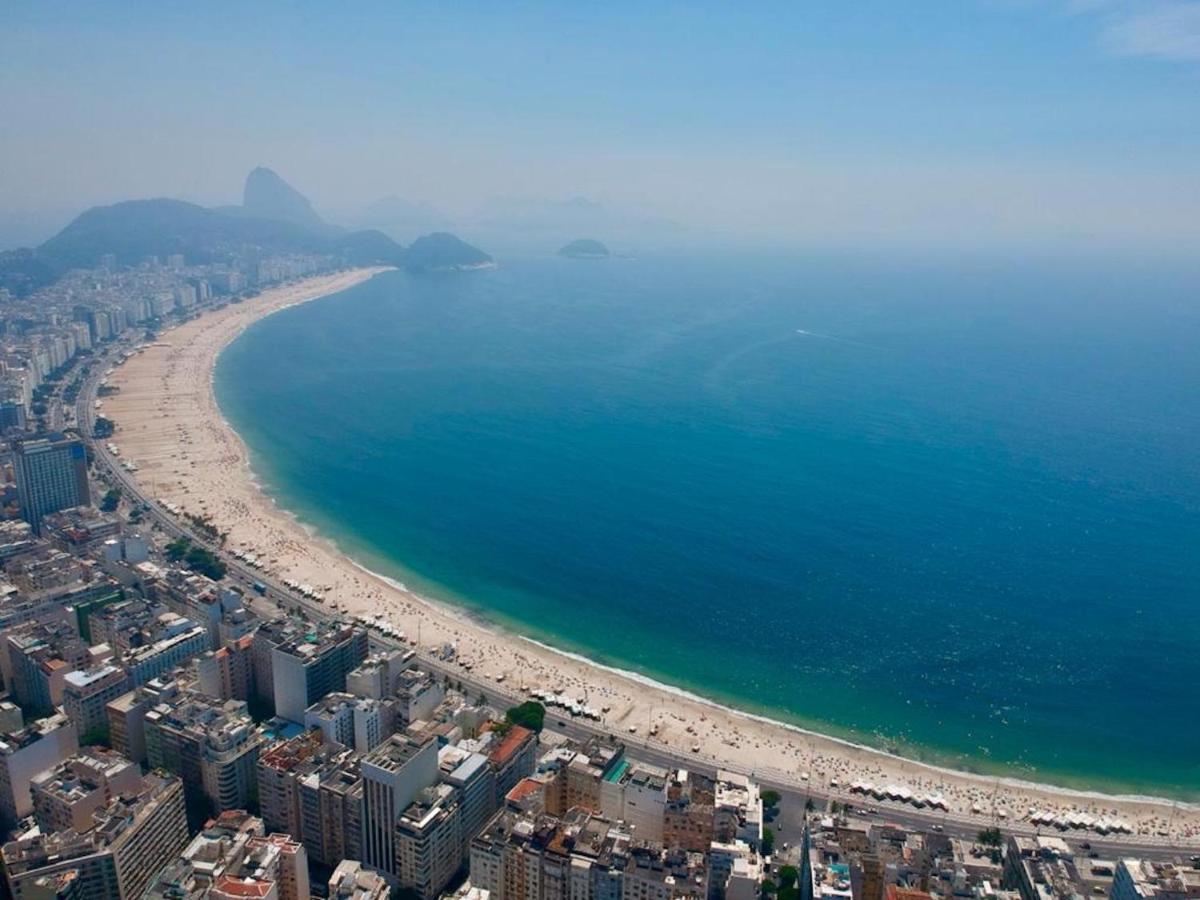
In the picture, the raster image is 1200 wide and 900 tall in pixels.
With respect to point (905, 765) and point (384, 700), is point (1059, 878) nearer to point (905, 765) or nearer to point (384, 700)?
point (905, 765)

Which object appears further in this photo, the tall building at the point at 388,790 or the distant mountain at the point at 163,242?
the distant mountain at the point at 163,242

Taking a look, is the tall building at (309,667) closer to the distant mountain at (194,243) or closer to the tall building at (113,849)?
the tall building at (113,849)

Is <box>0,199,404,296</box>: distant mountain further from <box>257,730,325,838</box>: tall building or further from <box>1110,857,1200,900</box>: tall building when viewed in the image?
<box>1110,857,1200,900</box>: tall building

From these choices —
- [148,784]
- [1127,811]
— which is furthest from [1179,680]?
[148,784]

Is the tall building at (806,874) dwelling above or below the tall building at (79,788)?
below

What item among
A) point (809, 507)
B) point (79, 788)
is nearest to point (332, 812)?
point (79, 788)

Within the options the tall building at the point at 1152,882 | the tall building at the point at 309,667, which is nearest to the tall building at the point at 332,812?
the tall building at the point at 309,667
